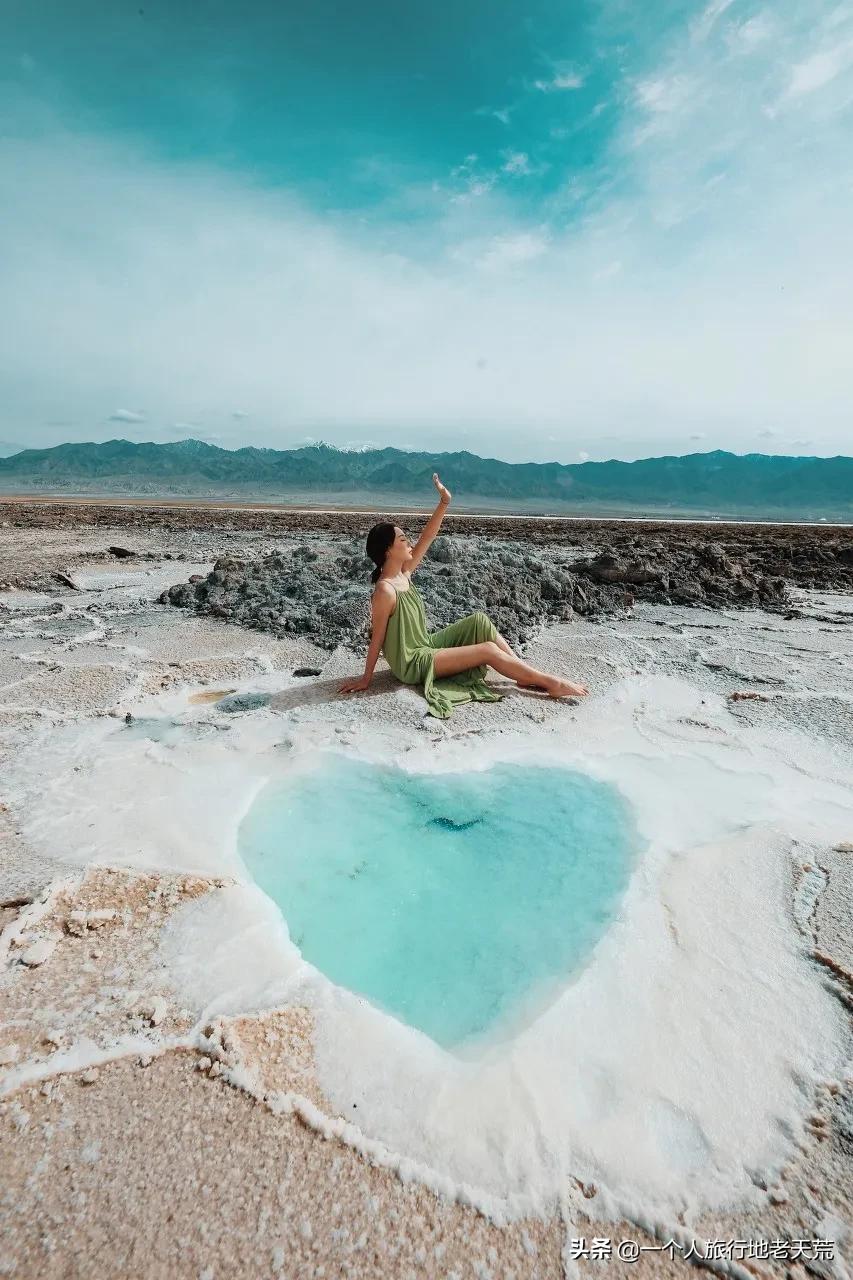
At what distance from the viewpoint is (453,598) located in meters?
5.99

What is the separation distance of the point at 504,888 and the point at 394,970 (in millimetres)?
567

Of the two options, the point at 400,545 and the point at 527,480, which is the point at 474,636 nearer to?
the point at 400,545

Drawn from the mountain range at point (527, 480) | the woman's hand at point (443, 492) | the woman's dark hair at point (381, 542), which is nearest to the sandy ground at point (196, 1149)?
the woman's dark hair at point (381, 542)

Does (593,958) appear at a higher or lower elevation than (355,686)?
lower

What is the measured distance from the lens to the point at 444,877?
2.39 meters

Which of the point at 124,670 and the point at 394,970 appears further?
the point at 124,670

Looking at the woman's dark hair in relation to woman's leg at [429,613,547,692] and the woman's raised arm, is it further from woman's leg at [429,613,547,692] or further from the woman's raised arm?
woman's leg at [429,613,547,692]

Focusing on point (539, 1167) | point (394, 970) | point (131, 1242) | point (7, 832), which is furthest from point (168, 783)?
point (539, 1167)

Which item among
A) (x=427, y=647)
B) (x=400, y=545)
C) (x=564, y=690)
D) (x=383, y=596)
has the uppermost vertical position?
(x=400, y=545)

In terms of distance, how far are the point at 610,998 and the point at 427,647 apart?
8.44 feet

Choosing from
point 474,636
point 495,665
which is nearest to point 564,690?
point 495,665

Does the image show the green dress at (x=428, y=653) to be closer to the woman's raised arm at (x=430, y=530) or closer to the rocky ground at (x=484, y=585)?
the woman's raised arm at (x=430, y=530)

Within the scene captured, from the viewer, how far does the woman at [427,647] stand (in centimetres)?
377

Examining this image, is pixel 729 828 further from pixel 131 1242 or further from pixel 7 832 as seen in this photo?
pixel 7 832
